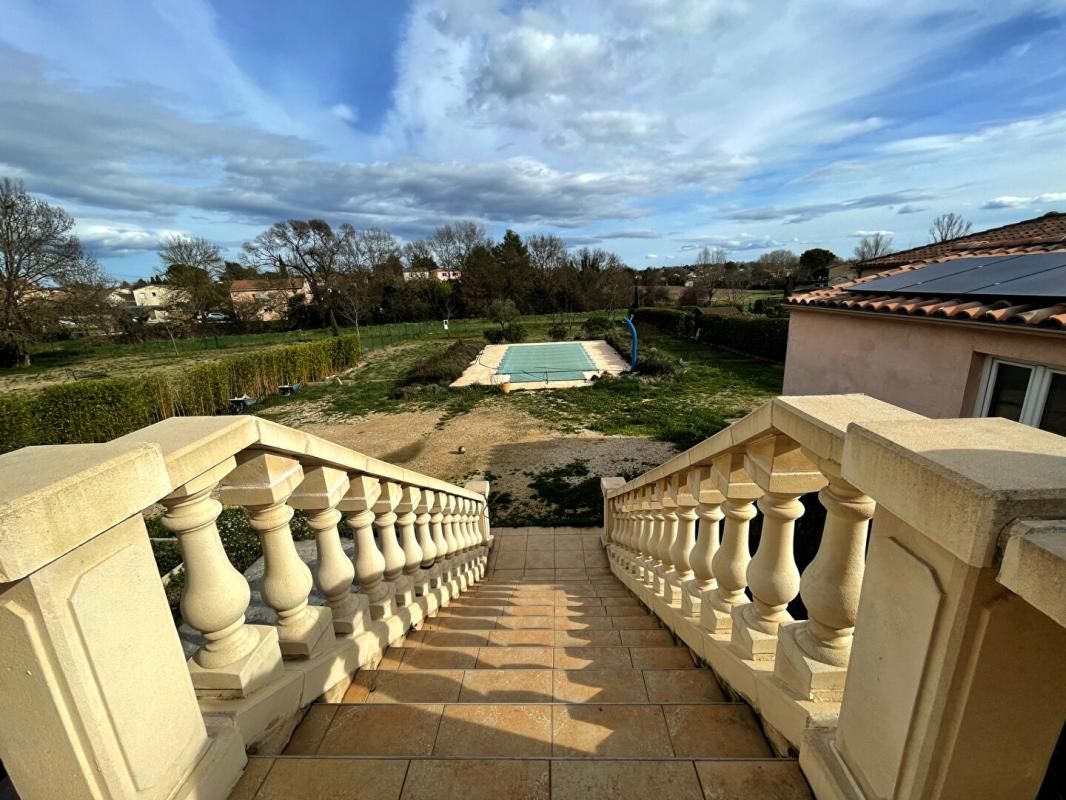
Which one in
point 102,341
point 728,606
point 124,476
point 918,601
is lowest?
point 102,341

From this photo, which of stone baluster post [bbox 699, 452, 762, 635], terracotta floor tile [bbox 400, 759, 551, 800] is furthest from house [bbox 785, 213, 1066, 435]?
terracotta floor tile [bbox 400, 759, 551, 800]

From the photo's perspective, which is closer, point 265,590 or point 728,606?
point 265,590

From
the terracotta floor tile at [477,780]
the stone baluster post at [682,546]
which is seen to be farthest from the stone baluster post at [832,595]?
the stone baluster post at [682,546]

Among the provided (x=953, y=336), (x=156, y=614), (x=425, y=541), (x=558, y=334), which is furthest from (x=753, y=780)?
(x=558, y=334)

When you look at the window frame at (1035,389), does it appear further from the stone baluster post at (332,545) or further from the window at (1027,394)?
the stone baluster post at (332,545)

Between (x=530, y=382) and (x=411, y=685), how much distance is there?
16.1m

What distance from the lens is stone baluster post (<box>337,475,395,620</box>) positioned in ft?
7.24

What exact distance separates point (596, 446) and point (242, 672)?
947 cm

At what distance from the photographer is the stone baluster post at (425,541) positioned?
3254mm

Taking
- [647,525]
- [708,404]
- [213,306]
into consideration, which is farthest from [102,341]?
[647,525]

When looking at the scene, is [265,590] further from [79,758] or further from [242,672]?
[79,758]

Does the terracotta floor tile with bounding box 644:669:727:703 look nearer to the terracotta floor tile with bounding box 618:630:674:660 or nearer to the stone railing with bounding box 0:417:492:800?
the terracotta floor tile with bounding box 618:630:674:660

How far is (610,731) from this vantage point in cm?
168

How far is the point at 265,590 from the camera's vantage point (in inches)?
68.5
